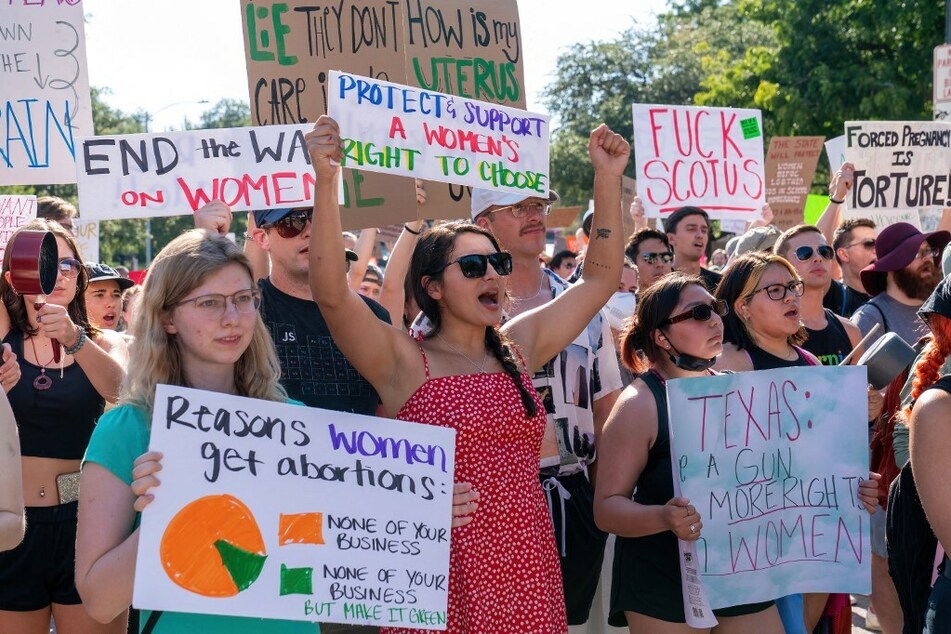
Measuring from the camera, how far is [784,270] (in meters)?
4.84

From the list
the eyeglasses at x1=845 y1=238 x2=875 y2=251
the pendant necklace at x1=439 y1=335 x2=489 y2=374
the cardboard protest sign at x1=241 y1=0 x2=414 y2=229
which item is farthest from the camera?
the eyeglasses at x1=845 y1=238 x2=875 y2=251

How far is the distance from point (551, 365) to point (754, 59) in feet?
78.8

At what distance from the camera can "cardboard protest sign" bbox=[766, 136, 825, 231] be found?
1134 cm

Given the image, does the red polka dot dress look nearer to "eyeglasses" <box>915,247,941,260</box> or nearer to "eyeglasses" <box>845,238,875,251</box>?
"eyeglasses" <box>915,247,941,260</box>

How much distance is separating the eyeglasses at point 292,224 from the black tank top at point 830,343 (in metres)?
2.50

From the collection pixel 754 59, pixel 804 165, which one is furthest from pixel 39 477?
pixel 754 59

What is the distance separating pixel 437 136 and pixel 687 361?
1.14 metres

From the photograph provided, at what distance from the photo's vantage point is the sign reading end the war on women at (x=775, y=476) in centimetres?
369

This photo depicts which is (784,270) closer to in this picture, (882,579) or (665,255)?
(882,579)

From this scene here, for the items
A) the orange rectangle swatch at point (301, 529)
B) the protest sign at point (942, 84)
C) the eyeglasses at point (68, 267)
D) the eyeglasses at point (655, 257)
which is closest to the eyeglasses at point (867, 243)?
the eyeglasses at point (655, 257)

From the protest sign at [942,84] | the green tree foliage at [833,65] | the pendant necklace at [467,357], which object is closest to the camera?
the pendant necklace at [467,357]

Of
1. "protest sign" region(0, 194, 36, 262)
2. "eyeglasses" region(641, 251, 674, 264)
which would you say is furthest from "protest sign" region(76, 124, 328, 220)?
"eyeglasses" region(641, 251, 674, 264)

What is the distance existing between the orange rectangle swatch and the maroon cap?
4.09 metres

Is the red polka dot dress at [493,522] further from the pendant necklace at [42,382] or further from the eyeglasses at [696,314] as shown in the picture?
the pendant necklace at [42,382]
